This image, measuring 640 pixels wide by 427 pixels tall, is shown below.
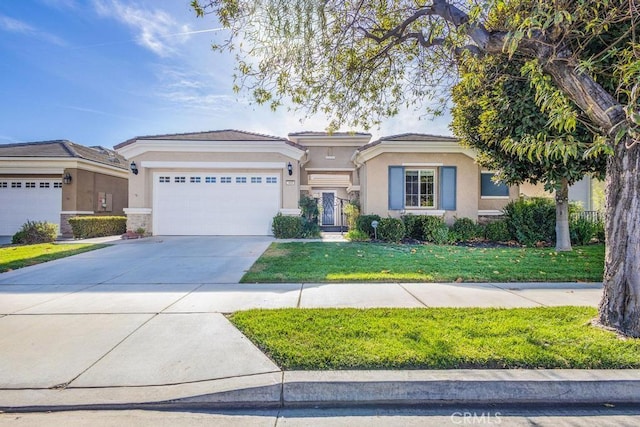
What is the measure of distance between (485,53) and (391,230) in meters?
8.15

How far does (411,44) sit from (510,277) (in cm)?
536

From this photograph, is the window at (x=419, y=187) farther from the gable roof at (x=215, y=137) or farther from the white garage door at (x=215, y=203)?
the white garage door at (x=215, y=203)

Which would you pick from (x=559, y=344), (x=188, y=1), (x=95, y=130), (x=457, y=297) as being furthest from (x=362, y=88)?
(x=95, y=130)

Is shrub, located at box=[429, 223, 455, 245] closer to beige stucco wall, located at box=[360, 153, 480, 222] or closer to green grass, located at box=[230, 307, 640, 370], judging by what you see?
beige stucco wall, located at box=[360, 153, 480, 222]

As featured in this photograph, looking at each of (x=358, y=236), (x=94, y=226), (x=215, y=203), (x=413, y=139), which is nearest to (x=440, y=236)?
A: (x=358, y=236)

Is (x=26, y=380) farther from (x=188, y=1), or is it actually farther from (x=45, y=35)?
(x=45, y=35)

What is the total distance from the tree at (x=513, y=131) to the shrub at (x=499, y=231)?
191cm

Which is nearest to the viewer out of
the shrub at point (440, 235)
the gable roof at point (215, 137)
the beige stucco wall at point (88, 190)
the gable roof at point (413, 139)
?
the shrub at point (440, 235)

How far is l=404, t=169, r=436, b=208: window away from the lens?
43.8 feet

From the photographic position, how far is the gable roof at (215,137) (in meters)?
13.3

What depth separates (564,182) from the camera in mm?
10008

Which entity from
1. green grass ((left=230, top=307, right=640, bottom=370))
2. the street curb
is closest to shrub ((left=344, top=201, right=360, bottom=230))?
green grass ((left=230, top=307, right=640, bottom=370))

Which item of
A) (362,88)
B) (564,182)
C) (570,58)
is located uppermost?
(362,88)

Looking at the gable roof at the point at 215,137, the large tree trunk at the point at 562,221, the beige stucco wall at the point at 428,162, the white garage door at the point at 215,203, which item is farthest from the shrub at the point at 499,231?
the white garage door at the point at 215,203
